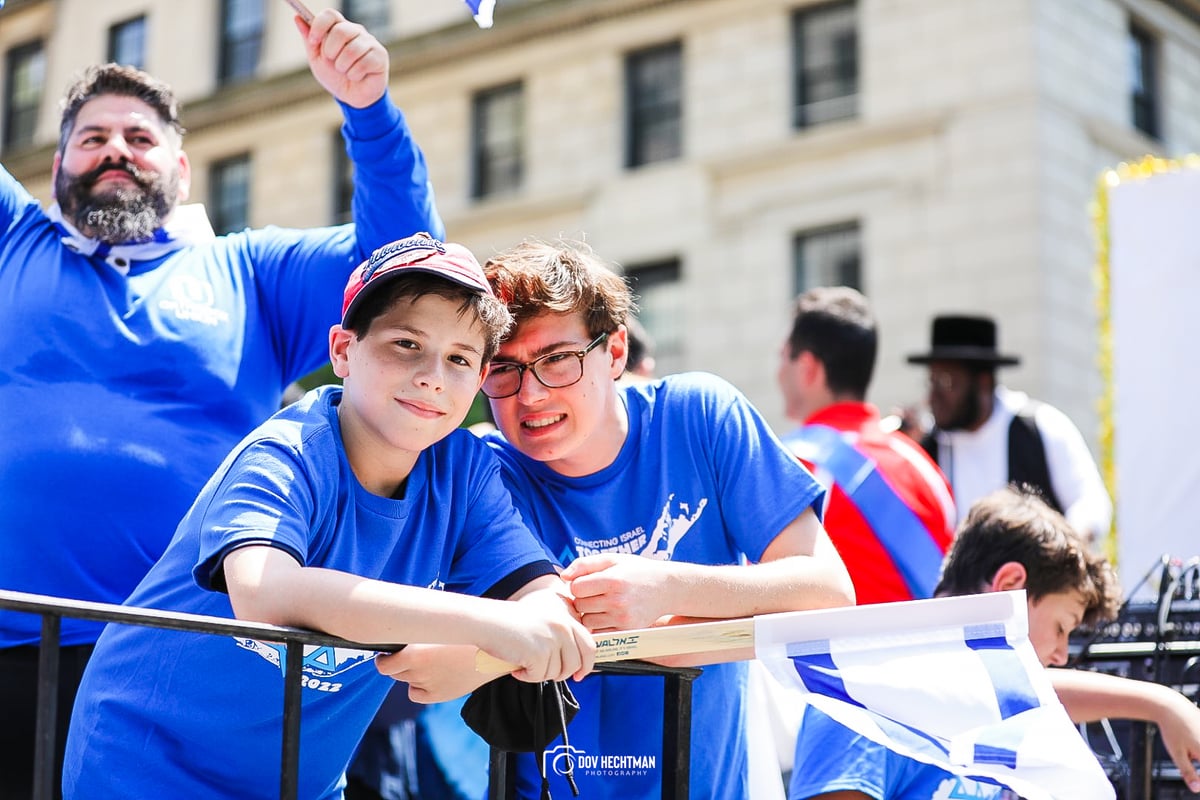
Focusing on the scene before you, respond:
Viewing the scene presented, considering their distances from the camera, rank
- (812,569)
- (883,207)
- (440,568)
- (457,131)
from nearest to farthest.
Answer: (440,568) → (812,569) → (883,207) → (457,131)

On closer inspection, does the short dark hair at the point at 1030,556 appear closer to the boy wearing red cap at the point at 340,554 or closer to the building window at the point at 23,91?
the boy wearing red cap at the point at 340,554

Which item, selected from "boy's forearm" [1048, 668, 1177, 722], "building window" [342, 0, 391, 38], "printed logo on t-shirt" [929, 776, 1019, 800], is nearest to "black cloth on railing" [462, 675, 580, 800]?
"printed logo on t-shirt" [929, 776, 1019, 800]

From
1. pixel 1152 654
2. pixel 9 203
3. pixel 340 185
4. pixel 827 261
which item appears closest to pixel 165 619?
pixel 9 203

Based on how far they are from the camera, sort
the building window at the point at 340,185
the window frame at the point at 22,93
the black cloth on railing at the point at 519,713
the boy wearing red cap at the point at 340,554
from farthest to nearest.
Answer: the window frame at the point at 22,93 < the building window at the point at 340,185 < the black cloth on railing at the point at 519,713 < the boy wearing red cap at the point at 340,554

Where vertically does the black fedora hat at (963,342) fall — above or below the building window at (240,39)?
below

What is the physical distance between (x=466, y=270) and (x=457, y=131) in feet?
65.7

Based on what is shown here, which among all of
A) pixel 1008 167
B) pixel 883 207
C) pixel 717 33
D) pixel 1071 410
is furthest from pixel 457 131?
pixel 1071 410

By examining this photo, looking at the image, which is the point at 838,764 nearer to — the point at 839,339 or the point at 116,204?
the point at 116,204

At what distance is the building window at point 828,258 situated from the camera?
1870 centimetres

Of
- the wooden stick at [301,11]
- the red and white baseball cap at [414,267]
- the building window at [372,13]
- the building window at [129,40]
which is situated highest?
the building window at [129,40]

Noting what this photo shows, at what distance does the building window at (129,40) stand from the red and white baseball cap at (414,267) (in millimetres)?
25106

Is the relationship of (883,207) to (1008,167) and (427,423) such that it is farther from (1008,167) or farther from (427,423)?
(427,423)

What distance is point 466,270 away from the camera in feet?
8.45

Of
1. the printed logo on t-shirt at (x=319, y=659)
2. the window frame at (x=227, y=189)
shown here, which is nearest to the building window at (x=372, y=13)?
the window frame at (x=227, y=189)
